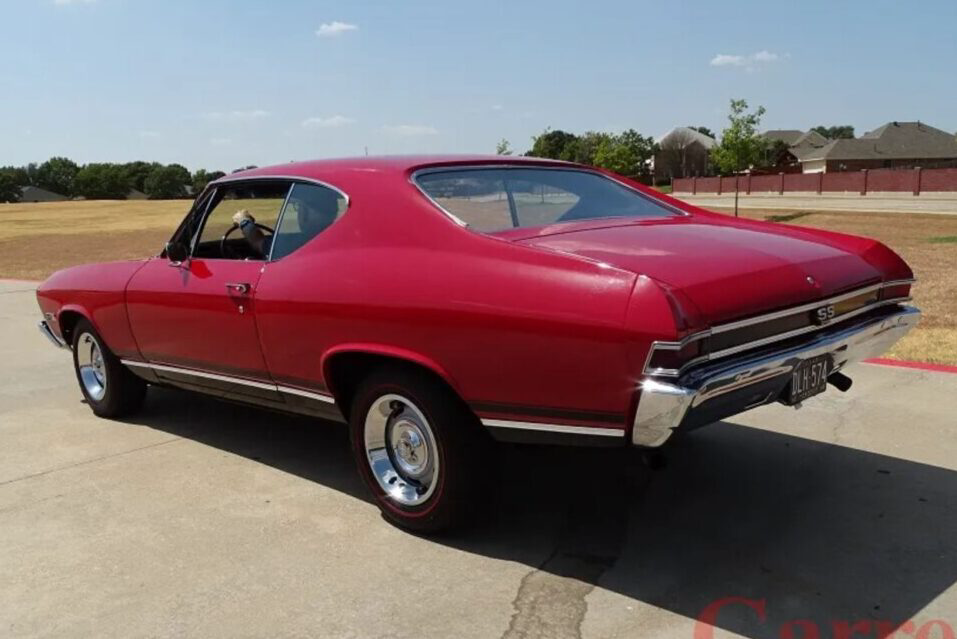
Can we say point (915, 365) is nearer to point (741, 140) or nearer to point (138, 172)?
point (741, 140)

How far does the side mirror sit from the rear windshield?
1.65 metres

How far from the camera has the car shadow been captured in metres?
3.09

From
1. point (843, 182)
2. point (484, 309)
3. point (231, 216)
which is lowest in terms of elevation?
point (843, 182)

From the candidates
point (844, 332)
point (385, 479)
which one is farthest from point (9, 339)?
point (844, 332)

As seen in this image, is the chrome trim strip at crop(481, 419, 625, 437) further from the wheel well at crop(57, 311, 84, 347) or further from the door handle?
the wheel well at crop(57, 311, 84, 347)

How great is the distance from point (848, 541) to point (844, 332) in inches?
34.2

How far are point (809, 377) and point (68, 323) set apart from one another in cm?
478

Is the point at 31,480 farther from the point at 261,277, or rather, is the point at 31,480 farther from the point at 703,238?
the point at 703,238

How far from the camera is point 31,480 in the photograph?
15.1ft

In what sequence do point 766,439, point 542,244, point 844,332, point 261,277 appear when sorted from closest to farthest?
point 542,244
point 844,332
point 261,277
point 766,439

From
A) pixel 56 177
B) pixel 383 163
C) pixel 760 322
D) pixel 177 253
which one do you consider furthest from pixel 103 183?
pixel 760 322

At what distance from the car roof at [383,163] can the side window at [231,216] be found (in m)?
0.10

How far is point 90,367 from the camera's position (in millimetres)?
5805

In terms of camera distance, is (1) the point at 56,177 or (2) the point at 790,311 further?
(1) the point at 56,177
